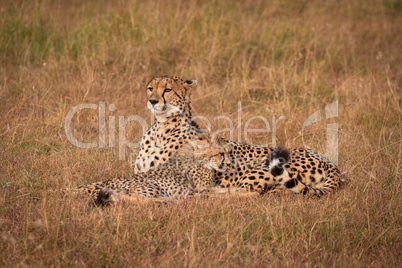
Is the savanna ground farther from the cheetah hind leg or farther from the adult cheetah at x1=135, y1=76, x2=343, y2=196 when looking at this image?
the adult cheetah at x1=135, y1=76, x2=343, y2=196

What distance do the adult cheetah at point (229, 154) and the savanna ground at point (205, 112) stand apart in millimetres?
253

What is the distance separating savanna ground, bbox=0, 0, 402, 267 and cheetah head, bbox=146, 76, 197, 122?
630 millimetres

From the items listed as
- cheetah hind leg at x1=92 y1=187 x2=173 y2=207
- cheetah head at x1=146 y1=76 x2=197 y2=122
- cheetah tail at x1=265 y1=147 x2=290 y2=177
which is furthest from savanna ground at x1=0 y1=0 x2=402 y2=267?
cheetah head at x1=146 y1=76 x2=197 y2=122

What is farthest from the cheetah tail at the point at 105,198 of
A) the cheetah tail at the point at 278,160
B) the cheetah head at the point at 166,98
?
the cheetah tail at the point at 278,160

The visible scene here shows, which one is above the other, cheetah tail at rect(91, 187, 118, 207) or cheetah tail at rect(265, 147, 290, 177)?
cheetah tail at rect(265, 147, 290, 177)

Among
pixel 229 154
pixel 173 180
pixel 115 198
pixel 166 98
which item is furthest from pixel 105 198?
pixel 229 154

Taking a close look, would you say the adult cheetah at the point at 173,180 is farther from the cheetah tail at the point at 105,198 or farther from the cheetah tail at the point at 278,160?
the cheetah tail at the point at 278,160

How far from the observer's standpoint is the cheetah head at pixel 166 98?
4473mm

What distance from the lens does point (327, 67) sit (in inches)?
280

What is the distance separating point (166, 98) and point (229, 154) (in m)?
0.76

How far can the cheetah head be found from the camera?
447 centimetres

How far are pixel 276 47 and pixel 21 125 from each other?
146 inches

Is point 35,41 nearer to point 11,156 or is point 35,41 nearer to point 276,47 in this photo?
point 11,156

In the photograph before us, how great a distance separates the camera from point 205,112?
6055 mm
